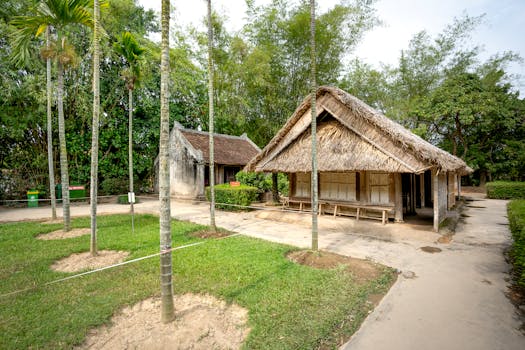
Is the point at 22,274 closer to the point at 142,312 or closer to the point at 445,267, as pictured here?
the point at 142,312

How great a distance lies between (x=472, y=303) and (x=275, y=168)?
7.89 m

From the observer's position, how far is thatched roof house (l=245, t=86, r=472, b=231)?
324 inches

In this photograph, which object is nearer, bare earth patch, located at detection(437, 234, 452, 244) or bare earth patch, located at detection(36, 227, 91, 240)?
bare earth patch, located at detection(437, 234, 452, 244)

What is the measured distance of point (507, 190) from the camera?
58.1ft

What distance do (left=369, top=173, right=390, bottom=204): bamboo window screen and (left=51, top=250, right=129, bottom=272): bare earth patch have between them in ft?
29.7

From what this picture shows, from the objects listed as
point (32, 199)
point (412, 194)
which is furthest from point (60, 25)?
point (412, 194)

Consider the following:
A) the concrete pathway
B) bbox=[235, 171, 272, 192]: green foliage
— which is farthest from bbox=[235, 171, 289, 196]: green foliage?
the concrete pathway

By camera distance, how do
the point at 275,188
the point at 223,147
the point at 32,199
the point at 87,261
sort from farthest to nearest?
the point at 223,147
the point at 32,199
the point at 275,188
the point at 87,261

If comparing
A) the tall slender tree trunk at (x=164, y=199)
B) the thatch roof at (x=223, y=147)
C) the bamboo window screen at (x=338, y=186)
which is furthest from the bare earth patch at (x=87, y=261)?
the thatch roof at (x=223, y=147)

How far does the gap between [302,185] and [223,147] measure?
9.32 metres

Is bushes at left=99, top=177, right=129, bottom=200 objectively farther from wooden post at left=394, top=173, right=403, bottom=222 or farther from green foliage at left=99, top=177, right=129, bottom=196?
wooden post at left=394, top=173, right=403, bottom=222

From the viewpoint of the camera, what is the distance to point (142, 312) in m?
3.71

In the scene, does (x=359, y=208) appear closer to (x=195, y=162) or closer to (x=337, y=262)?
(x=337, y=262)

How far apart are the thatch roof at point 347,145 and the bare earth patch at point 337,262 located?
3900mm
